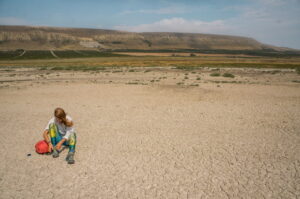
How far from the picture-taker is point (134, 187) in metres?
4.79

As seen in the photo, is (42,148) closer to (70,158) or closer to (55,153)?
(55,153)

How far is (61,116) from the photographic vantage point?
561 cm

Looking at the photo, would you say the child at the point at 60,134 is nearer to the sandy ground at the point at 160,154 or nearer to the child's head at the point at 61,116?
the child's head at the point at 61,116

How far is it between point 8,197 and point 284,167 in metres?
6.64

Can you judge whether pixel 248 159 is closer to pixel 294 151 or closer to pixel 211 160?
pixel 211 160

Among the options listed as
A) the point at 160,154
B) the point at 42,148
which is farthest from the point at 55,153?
the point at 160,154

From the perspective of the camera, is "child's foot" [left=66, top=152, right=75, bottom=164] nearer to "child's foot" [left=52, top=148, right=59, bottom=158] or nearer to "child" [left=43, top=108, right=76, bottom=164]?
"child" [left=43, top=108, right=76, bottom=164]

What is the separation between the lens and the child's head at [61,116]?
18.1ft

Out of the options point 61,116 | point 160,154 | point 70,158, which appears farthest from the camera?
point 160,154

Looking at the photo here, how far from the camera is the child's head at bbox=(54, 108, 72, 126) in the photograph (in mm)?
5529

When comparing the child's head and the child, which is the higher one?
the child's head

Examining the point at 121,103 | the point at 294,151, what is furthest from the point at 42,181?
the point at 121,103

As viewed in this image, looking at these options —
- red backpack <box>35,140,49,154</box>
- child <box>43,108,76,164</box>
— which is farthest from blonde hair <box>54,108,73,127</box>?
red backpack <box>35,140,49,154</box>

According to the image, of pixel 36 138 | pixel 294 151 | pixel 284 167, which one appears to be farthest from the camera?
pixel 36 138
